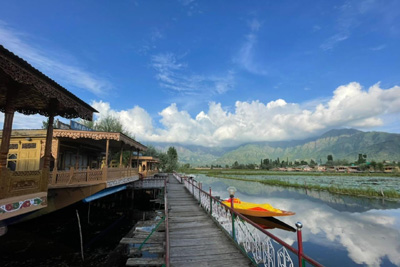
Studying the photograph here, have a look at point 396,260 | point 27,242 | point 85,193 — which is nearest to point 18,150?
point 27,242

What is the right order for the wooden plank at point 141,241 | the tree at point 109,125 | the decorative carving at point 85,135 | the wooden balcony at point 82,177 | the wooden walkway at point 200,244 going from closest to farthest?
the wooden walkway at point 200,244, the wooden plank at point 141,241, the wooden balcony at point 82,177, the decorative carving at point 85,135, the tree at point 109,125

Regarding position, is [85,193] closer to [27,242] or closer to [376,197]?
[27,242]

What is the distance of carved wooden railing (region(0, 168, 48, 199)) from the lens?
18.2 feet

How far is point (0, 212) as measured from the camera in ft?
16.8

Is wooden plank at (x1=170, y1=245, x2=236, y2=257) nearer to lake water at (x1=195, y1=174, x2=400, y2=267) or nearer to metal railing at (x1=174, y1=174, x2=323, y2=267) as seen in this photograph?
metal railing at (x1=174, y1=174, x2=323, y2=267)

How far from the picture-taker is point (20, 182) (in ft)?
20.0

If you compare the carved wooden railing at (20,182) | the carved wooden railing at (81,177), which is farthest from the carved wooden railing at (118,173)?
the carved wooden railing at (20,182)

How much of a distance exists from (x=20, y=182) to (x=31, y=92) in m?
3.07

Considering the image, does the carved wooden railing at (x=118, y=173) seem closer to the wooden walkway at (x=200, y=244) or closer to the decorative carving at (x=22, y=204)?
the wooden walkway at (x=200, y=244)

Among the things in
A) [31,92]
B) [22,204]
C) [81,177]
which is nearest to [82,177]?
[81,177]

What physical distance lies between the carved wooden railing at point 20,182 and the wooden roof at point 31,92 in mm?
2101

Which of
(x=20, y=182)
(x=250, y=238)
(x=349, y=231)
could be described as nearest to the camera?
(x=250, y=238)

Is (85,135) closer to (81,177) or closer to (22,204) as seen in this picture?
(81,177)

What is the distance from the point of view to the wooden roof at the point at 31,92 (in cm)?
493
